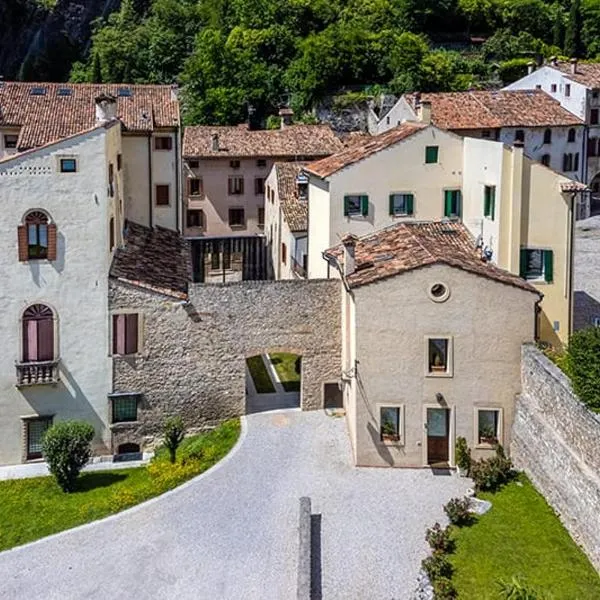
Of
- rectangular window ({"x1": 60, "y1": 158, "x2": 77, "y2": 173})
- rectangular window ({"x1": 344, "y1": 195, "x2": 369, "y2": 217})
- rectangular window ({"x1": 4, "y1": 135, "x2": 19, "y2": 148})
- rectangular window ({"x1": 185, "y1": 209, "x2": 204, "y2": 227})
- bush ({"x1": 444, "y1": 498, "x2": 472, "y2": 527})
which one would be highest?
rectangular window ({"x1": 4, "y1": 135, "x2": 19, "y2": 148})

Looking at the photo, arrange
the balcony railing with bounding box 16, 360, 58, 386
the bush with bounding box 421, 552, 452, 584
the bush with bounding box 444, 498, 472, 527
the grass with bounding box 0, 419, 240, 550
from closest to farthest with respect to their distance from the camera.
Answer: the bush with bounding box 421, 552, 452, 584, the bush with bounding box 444, 498, 472, 527, the grass with bounding box 0, 419, 240, 550, the balcony railing with bounding box 16, 360, 58, 386

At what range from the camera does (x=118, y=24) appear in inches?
3925

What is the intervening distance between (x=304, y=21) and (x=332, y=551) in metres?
78.8

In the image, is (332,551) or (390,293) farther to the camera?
(390,293)

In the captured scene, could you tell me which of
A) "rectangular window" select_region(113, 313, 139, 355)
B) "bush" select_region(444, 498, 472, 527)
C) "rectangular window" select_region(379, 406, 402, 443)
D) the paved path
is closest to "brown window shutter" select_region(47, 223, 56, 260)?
"rectangular window" select_region(113, 313, 139, 355)

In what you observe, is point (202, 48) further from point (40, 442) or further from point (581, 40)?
point (40, 442)

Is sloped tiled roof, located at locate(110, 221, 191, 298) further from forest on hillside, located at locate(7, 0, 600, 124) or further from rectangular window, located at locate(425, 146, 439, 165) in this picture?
forest on hillside, located at locate(7, 0, 600, 124)

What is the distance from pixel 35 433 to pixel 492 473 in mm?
16463

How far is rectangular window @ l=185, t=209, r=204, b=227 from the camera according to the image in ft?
167

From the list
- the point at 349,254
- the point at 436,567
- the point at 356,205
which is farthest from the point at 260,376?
the point at 436,567

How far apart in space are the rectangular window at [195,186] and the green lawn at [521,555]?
31623mm

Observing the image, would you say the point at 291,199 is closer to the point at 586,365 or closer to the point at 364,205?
the point at 364,205

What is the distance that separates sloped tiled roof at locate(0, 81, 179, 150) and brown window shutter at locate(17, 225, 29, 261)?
6.98m

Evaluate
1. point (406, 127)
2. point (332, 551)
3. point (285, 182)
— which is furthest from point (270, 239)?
point (332, 551)
